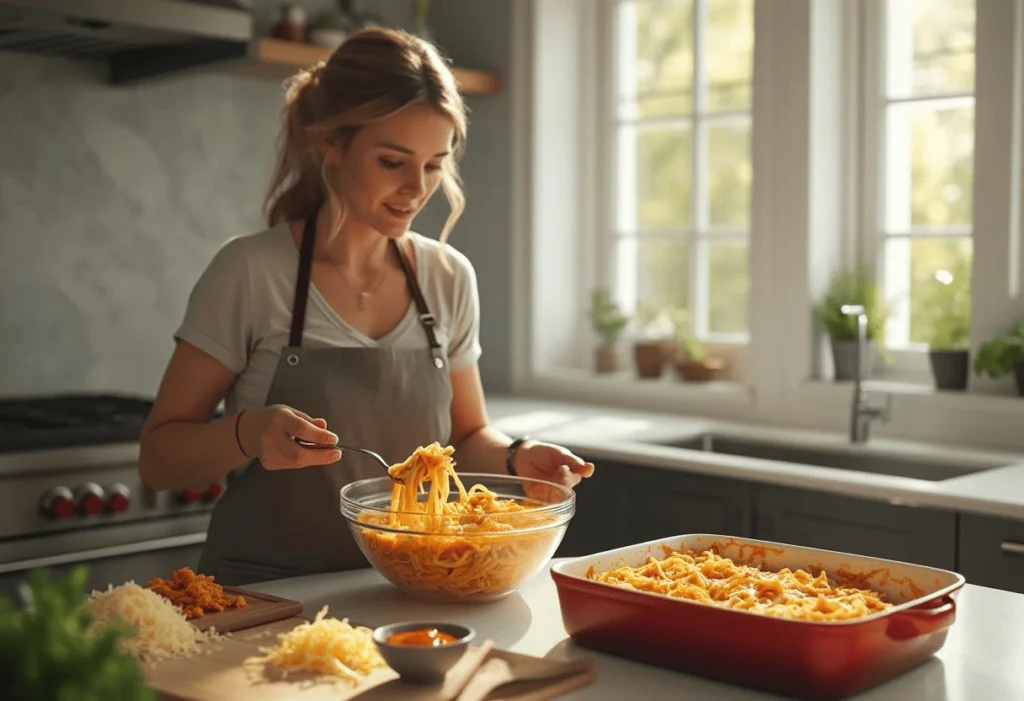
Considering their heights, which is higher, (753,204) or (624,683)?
(753,204)

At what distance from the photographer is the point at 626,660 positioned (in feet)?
4.62

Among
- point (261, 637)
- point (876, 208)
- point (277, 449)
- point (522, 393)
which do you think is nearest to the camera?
point (261, 637)

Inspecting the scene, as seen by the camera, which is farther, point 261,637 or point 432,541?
point 432,541

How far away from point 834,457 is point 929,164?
2.83 feet

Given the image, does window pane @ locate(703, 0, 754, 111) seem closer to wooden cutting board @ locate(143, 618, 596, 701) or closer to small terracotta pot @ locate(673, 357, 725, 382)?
small terracotta pot @ locate(673, 357, 725, 382)

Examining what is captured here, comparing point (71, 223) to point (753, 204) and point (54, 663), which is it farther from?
point (54, 663)

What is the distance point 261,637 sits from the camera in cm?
146

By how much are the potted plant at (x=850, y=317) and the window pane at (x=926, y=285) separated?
0.09 metres

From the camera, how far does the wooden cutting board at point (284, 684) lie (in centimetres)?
124

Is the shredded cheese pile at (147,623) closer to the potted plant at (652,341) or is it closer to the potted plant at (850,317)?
the potted plant at (850,317)

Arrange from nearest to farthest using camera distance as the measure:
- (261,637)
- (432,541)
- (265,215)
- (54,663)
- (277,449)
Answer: (54,663)
(261,637)
(432,541)
(277,449)
(265,215)

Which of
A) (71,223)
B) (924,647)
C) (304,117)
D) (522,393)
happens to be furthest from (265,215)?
(522,393)

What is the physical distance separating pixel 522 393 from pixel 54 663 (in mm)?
3261

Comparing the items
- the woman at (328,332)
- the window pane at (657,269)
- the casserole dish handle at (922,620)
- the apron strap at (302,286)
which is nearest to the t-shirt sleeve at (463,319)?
the woman at (328,332)
